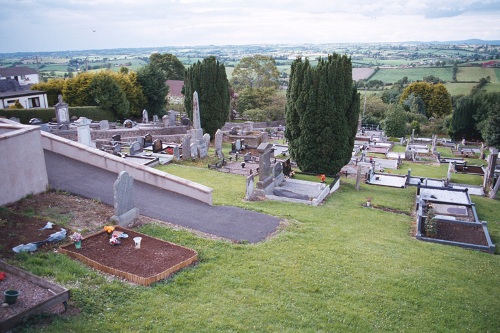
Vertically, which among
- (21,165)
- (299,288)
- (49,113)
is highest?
(21,165)

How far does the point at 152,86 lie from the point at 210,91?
48.9ft

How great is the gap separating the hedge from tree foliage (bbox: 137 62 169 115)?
5.24 meters

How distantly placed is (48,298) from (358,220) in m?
10.7

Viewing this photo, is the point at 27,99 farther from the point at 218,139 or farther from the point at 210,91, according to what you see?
the point at 218,139

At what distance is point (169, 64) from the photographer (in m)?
63.1

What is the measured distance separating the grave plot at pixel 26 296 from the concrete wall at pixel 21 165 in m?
4.08

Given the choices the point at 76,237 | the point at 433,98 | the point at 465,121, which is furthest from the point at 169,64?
the point at 76,237

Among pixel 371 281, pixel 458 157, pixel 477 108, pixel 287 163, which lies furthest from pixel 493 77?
pixel 371 281

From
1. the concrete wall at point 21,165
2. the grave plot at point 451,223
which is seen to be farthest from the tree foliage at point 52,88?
the grave plot at point 451,223

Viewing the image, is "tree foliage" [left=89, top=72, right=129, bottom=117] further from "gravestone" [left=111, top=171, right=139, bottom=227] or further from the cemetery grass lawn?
the cemetery grass lawn

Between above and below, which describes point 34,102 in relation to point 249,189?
above

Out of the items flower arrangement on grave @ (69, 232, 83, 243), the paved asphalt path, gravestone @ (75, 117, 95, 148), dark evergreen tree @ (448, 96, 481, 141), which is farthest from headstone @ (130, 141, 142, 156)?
dark evergreen tree @ (448, 96, 481, 141)

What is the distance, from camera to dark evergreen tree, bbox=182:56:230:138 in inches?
1180

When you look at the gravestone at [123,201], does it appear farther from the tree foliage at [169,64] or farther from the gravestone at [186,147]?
the tree foliage at [169,64]
